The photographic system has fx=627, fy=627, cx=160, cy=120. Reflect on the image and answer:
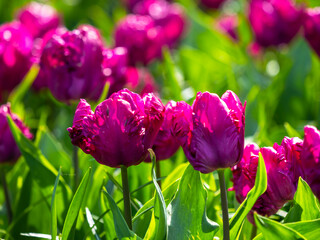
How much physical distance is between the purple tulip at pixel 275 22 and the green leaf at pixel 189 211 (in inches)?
49.0

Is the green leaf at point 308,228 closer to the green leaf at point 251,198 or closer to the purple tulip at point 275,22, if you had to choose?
the green leaf at point 251,198

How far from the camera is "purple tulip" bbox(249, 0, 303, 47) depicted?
208cm

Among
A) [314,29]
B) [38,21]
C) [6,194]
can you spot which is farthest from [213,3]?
[6,194]

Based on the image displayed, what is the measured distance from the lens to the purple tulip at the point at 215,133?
34.0 inches

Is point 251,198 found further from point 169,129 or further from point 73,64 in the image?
point 73,64

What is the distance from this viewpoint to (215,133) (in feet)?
2.86

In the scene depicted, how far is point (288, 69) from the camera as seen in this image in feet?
6.25

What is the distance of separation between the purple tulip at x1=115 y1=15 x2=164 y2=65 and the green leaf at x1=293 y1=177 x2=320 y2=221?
3.47 feet

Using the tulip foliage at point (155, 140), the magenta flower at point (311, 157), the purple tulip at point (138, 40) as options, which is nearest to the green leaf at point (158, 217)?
the tulip foliage at point (155, 140)

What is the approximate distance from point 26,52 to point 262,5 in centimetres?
85

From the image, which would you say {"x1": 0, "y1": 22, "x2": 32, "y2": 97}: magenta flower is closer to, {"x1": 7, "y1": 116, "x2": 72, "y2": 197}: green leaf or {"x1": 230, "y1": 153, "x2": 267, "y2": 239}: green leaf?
{"x1": 7, "y1": 116, "x2": 72, "y2": 197}: green leaf

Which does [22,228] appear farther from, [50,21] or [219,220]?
[50,21]

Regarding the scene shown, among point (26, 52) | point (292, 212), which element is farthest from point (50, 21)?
point (292, 212)

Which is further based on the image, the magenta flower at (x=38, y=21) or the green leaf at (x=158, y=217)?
the magenta flower at (x=38, y=21)
